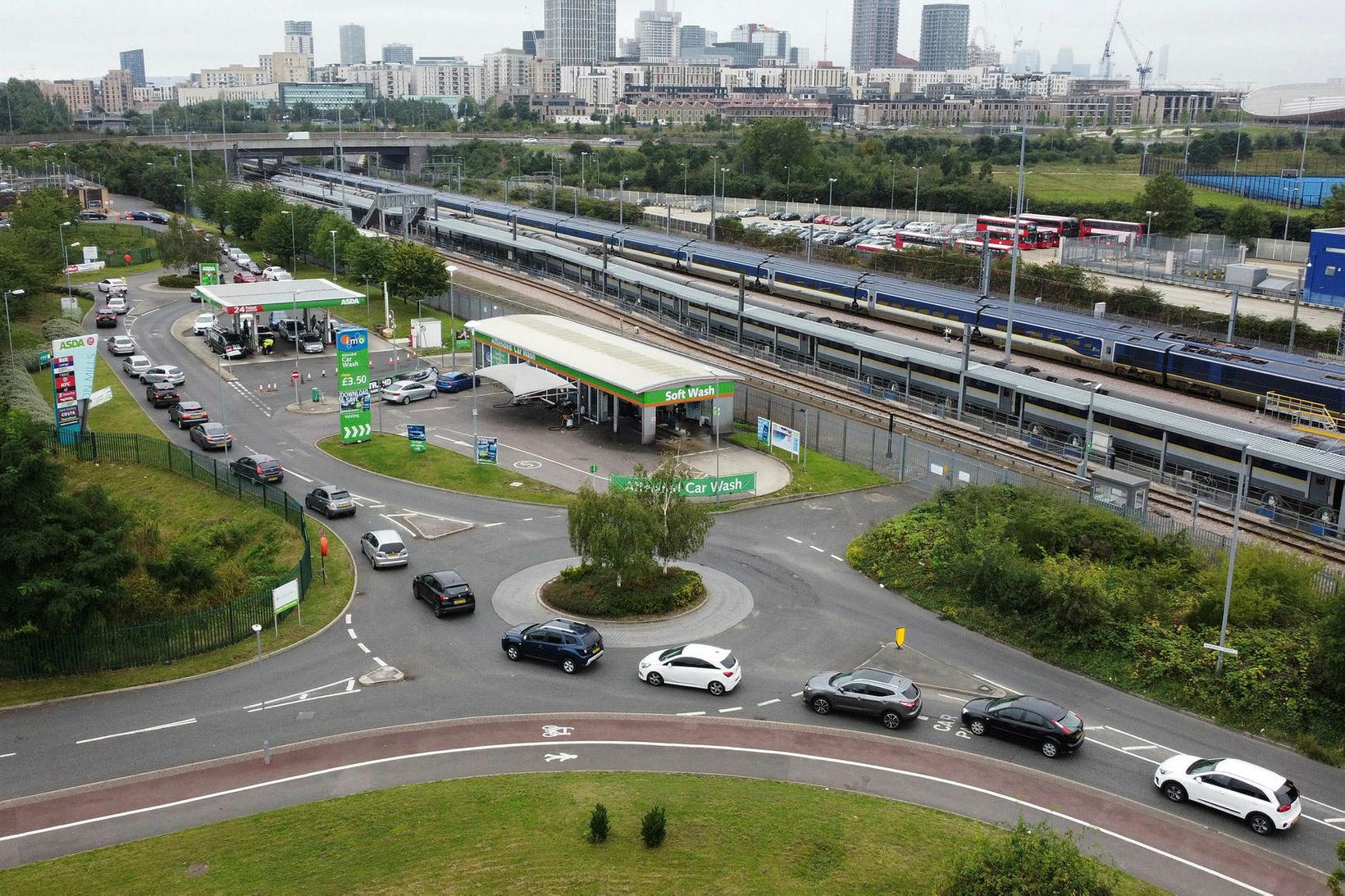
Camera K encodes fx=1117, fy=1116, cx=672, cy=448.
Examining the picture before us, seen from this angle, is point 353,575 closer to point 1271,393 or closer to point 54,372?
point 54,372

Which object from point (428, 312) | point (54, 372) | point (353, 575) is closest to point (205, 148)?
point (428, 312)

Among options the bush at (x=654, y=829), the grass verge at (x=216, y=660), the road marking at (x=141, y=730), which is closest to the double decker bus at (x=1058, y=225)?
the grass verge at (x=216, y=660)

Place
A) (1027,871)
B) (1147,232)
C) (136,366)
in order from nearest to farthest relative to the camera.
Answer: (1027,871) → (136,366) → (1147,232)

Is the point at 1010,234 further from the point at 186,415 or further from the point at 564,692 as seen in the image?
the point at 564,692

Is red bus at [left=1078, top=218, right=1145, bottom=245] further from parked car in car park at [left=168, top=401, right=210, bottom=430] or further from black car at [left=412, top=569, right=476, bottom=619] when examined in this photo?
black car at [left=412, top=569, right=476, bottom=619]

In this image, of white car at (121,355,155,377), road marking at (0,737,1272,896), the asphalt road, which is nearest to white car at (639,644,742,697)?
the asphalt road

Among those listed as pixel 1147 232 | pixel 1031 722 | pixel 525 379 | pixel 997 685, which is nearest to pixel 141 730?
pixel 1031 722

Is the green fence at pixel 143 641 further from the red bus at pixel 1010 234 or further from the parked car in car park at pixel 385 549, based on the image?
the red bus at pixel 1010 234
